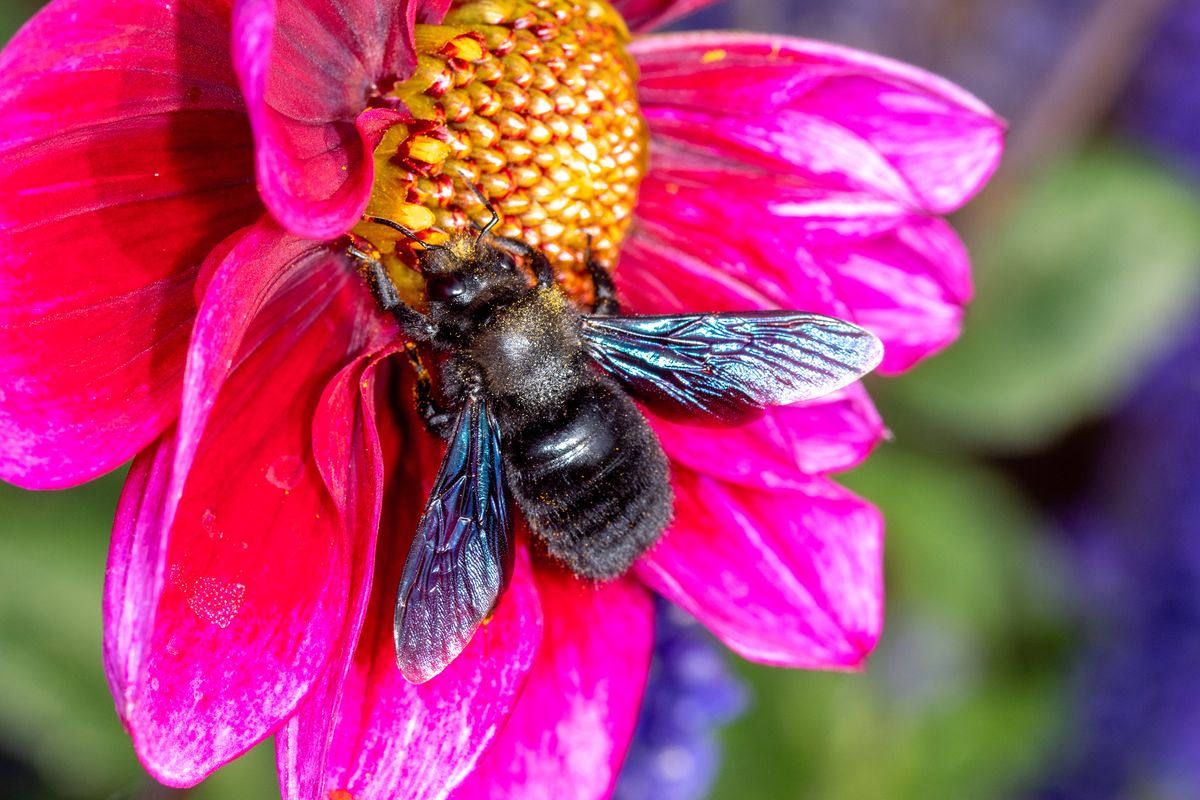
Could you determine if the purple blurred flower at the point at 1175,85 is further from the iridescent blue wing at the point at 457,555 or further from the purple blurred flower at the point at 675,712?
the iridescent blue wing at the point at 457,555

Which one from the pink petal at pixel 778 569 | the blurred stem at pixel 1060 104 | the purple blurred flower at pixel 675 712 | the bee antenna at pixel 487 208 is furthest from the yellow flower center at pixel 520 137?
the blurred stem at pixel 1060 104

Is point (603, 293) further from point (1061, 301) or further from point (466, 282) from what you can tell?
point (1061, 301)

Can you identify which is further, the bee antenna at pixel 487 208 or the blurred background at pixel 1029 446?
the blurred background at pixel 1029 446

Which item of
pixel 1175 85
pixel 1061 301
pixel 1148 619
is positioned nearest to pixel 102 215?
pixel 1061 301

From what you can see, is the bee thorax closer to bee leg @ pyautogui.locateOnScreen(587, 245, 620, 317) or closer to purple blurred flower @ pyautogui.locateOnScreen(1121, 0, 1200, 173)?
bee leg @ pyautogui.locateOnScreen(587, 245, 620, 317)

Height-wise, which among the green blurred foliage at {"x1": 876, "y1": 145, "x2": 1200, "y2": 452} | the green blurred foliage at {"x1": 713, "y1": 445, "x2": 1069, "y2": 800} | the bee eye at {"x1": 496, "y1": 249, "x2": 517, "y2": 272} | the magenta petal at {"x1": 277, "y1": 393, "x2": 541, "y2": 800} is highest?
the bee eye at {"x1": 496, "y1": 249, "x2": 517, "y2": 272}

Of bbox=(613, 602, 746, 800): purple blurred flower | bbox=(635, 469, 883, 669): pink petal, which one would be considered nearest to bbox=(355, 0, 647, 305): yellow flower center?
bbox=(635, 469, 883, 669): pink petal

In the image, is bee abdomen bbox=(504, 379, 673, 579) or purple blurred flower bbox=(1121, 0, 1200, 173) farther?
purple blurred flower bbox=(1121, 0, 1200, 173)
